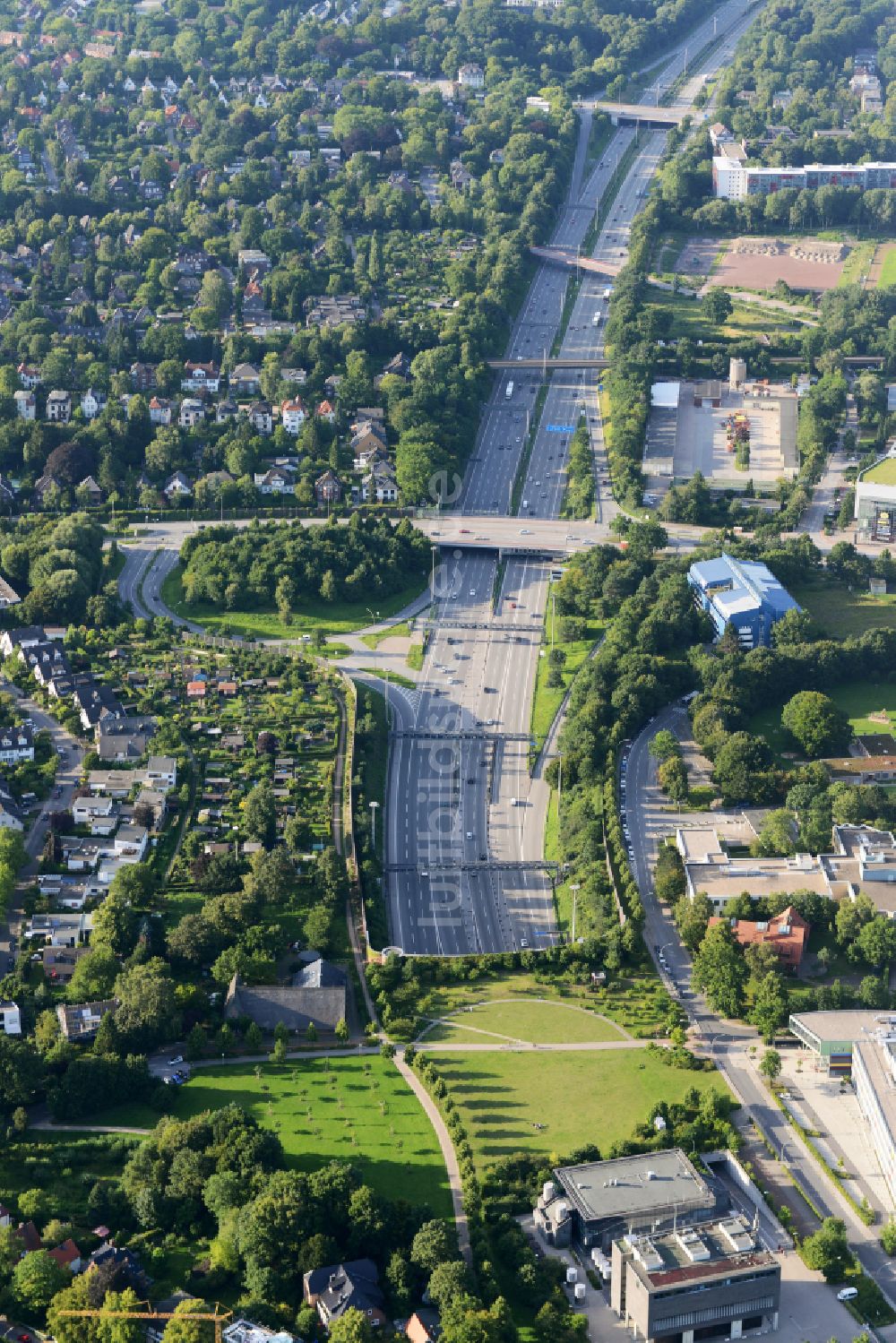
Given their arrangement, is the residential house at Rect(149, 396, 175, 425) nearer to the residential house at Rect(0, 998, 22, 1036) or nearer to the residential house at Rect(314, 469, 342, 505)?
the residential house at Rect(314, 469, 342, 505)

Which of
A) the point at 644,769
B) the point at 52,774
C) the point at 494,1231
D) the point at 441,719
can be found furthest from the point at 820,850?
the point at 52,774

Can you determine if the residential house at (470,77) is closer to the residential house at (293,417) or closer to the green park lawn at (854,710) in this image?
the residential house at (293,417)

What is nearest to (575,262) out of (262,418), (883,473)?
(262,418)

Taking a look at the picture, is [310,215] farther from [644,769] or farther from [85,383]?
[644,769]

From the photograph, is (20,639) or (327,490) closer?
(20,639)

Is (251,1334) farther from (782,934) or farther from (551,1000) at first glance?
(782,934)

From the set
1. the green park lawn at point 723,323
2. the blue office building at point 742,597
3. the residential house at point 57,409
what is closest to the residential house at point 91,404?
the residential house at point 57,409

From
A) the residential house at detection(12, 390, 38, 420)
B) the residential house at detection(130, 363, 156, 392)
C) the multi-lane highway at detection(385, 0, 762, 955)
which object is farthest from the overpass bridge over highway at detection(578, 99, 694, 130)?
the residential house at detection(12, 390, 38, 420)
